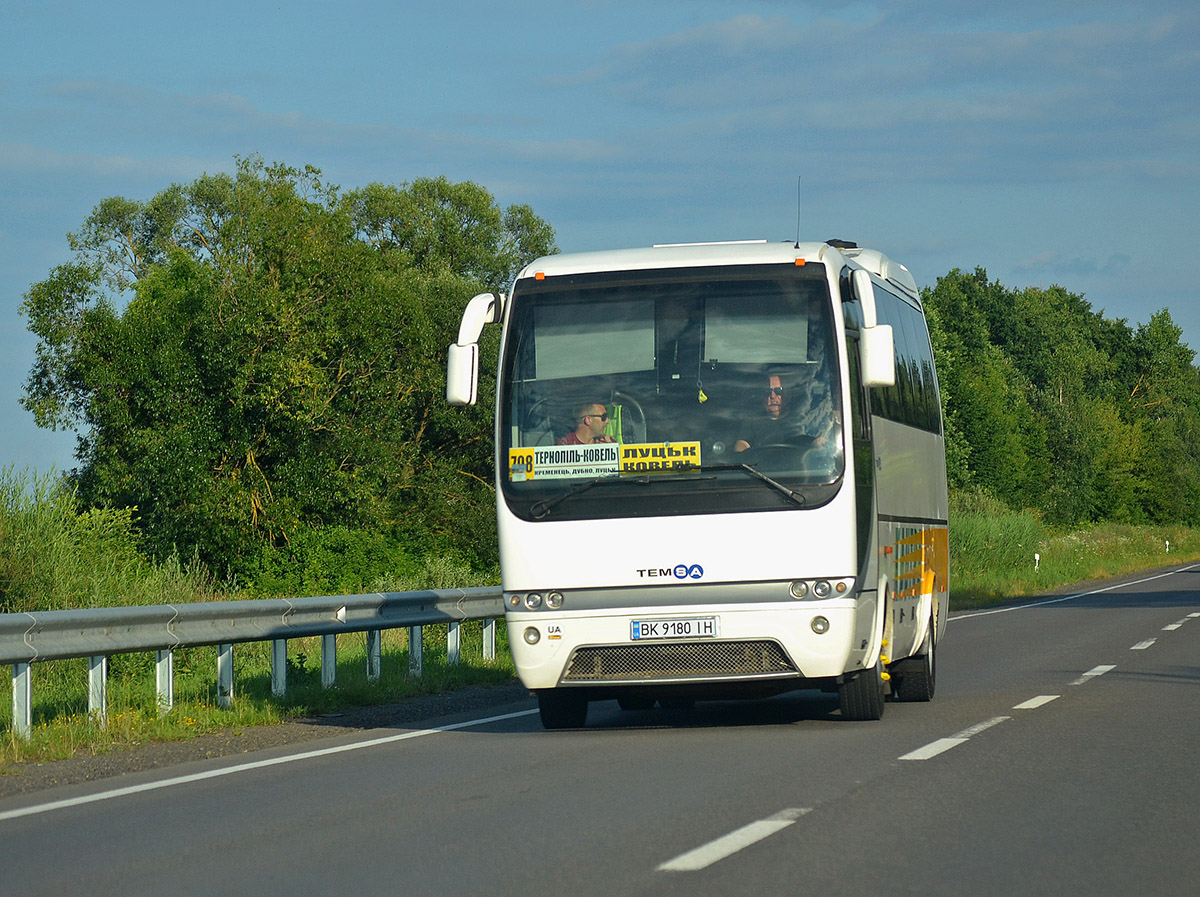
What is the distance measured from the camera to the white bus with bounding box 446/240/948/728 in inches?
436

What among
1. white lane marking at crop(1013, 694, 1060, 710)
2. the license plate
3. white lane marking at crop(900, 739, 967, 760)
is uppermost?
the license plate

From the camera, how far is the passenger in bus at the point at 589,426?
444 inches

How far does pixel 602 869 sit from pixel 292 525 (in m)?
33.4

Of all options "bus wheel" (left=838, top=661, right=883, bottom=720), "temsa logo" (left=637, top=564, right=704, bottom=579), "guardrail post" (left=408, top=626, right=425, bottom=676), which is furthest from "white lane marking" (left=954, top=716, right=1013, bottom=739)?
"guardrail post" (left=408, top=626, right=425, bottom=676)

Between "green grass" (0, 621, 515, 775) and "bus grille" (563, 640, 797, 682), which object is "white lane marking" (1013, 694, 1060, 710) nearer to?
"bus grille" (563, 640, 797, 682)

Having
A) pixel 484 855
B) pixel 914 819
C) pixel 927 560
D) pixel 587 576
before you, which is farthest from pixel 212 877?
pixel 927 560

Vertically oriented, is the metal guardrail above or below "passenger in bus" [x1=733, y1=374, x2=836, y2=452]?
below

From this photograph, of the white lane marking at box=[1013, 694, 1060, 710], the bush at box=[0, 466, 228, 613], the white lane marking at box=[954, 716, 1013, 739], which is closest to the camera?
the white lane marking at box=[954, 716, 1013, 739]

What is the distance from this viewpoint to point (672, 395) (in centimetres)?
1129

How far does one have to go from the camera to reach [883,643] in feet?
40.2

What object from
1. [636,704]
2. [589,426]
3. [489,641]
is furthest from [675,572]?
[489,641]

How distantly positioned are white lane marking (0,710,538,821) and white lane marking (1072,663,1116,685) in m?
5.71

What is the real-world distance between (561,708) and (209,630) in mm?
2896

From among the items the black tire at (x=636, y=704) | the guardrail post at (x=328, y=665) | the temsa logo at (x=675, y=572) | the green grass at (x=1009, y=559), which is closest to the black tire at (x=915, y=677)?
the black tire at (x=636, y=704)
